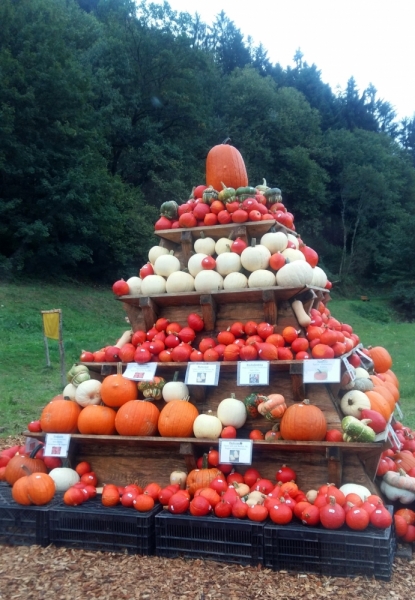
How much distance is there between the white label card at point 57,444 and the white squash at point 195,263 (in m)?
1.63

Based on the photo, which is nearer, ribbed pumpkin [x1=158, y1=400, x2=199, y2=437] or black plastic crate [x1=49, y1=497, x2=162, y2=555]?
black plastic crate [x1=49, y1=497, x2=162, y2=555]

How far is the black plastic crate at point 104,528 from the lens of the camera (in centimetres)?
354

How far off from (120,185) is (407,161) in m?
30.1

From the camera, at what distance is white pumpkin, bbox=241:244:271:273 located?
429 cm

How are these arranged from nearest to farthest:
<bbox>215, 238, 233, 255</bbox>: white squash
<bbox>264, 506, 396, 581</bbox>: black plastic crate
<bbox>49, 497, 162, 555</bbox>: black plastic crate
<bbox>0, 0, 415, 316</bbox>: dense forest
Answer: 1. <bbox>264, 506, 396, 581</bbox>: black plastic crate
2. <bbox>49, 497, 162, 555</bbox>: black plastic crate
3. <bbox>215, 238, 233, 255</bbox>: white squash
4. <bbox>0, 0, 415, 316</bbox>: dense forest

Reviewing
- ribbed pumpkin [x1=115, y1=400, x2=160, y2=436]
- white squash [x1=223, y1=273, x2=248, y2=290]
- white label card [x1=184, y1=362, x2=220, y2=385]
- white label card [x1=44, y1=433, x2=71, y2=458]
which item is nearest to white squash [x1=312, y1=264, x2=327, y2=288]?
white squash [x1=223, y1=273, x2=248, y2=290]

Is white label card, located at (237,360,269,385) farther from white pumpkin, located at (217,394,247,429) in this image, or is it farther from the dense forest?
the dense forest

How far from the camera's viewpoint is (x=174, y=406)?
4.00 meters

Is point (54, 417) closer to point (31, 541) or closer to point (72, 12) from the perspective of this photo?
point (31, 541)

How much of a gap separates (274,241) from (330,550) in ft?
7.66

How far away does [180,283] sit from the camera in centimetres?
443

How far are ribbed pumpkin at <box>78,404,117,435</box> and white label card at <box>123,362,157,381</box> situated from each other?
1.06 ft

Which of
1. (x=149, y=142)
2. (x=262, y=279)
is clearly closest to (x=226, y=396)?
(x=262, y=279)

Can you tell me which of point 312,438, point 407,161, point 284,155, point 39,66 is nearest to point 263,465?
point 312,438
